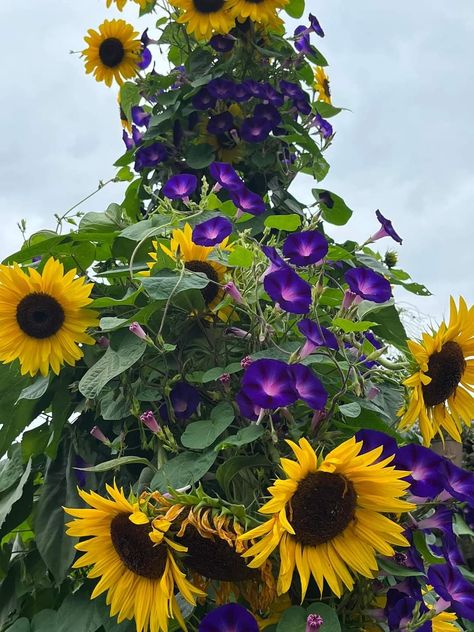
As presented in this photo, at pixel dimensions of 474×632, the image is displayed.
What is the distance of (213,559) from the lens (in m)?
0.90

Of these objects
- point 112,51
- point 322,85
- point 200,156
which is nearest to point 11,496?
point 200,156

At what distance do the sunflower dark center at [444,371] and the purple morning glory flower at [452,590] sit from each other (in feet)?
0.89

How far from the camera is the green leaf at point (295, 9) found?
6.54 feet

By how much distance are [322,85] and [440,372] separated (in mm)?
1344

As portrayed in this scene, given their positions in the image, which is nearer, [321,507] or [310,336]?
[321,507]

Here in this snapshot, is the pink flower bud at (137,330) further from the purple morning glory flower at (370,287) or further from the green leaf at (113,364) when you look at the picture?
the purple morning glory flower at (370,287)

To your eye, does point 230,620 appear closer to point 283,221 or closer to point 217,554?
point 217,554

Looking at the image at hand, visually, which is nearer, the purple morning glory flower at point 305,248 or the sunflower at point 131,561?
the sunflower at point 131,561

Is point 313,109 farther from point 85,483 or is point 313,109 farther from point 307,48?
point 85,483

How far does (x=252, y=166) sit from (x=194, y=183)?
0.43 metres

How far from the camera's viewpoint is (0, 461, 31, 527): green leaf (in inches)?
48.8

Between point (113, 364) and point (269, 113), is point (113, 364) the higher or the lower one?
the lower one

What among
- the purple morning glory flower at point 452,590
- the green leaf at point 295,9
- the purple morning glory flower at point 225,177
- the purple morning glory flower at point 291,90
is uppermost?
the green leaf at point 295,9

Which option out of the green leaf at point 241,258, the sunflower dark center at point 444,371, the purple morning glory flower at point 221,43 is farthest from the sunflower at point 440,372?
the purple morning glory flower at point 221,43
